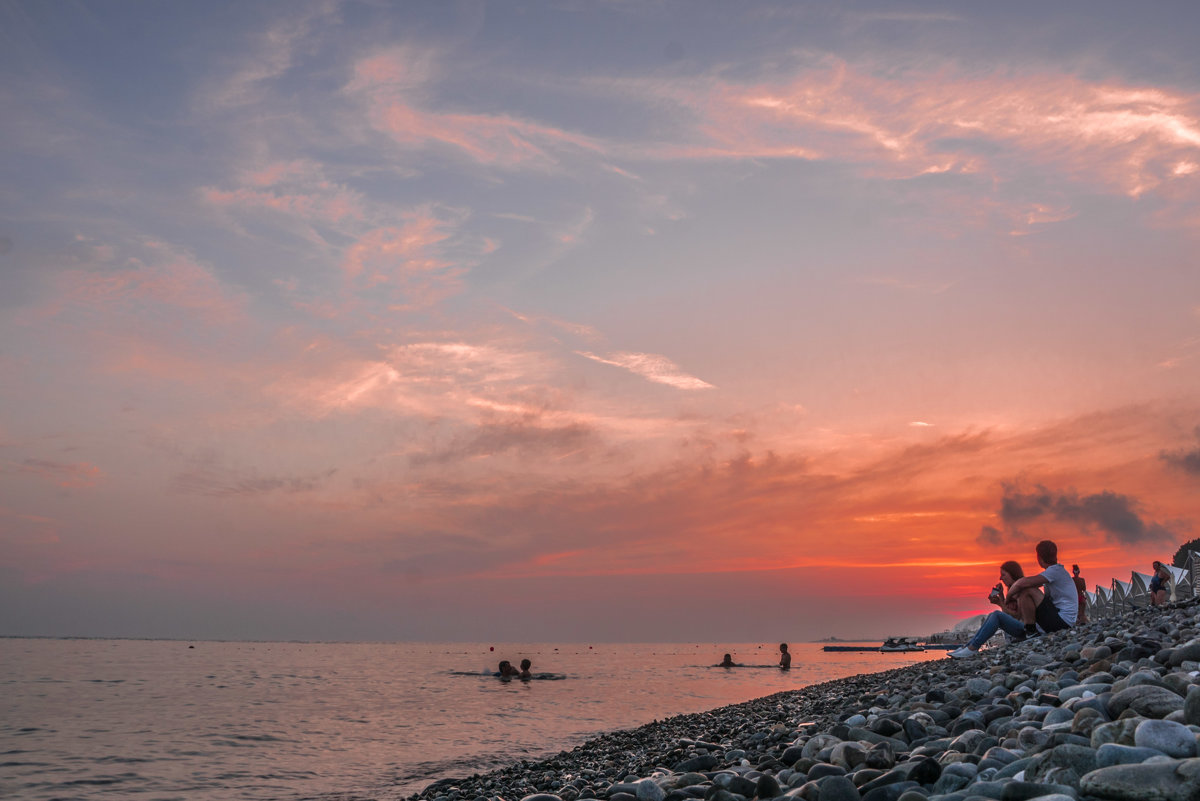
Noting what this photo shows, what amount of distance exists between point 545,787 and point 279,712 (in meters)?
20.9

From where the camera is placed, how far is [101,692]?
113 ft

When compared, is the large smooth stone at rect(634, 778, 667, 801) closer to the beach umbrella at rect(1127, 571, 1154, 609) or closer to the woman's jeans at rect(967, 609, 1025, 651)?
the woman's jeans at rect(967, 609, 1025, 651)

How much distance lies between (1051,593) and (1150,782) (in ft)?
39.2

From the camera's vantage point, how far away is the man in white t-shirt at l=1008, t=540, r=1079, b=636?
42.6ft

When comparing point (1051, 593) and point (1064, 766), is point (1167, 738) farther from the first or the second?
point (1051, 593)

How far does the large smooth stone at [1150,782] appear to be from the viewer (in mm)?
3014

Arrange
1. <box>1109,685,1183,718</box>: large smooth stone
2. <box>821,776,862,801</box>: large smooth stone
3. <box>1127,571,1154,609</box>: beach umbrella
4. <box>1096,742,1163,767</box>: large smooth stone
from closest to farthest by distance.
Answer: <box>1096,742,1163,767</box>: large smooth stone, <box>821,776,862,801</box>: large smooth stone, <box>1109,685,1183,718</box>: large smooth stone, <box>1127,571,1154,609</box>: beach umbrella

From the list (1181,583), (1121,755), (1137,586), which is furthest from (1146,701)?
(1137,586)

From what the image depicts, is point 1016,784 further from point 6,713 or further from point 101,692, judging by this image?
point 101,692

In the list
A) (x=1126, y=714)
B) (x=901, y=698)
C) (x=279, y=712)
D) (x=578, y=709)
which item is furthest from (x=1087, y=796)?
(x=279, y=712)

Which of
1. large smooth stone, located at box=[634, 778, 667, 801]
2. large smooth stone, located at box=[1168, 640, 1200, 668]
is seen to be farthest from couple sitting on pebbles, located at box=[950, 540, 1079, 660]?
large smooth stone, located at box=[634, 778, 667, 801]

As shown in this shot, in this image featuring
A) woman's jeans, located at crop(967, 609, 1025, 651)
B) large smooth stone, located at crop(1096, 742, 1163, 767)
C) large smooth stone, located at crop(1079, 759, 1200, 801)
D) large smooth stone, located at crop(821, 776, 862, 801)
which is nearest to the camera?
large smooth stone, located at crop(1079, 759, 1200, 801)

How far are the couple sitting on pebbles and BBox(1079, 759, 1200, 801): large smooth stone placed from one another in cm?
1081

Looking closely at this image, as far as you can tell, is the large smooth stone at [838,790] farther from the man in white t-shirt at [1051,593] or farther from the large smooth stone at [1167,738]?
the man in white t-shirt at [1051,593]
